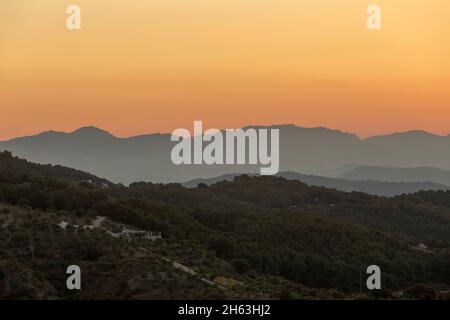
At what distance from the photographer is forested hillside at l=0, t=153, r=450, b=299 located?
113 ft

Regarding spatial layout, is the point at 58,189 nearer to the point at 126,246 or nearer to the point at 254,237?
the point at 254,237

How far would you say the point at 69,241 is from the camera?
39.4m

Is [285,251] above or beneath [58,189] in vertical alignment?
beneath

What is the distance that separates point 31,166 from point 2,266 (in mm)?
58611

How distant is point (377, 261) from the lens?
197 ft

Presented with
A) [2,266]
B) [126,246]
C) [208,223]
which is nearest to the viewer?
[2,266]

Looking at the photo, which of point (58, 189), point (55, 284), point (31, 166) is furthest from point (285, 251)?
point (31, 166)

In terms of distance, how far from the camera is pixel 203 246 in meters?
52.8

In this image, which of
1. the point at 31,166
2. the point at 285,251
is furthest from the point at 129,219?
the point at 31,166

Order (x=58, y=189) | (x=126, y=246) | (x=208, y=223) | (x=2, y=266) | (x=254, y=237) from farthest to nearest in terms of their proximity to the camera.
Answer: (x=208, y=223) → (x=254, y=237) → (x=58, y=189) → (x=126, y=246) → (x=2, y=266)

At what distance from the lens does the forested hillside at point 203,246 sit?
34469mm

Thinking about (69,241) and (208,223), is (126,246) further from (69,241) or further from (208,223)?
(208,223)
